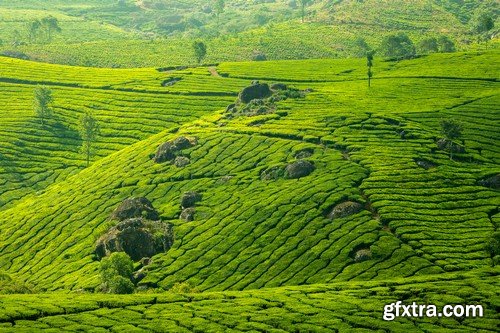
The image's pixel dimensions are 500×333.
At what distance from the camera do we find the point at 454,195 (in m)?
162

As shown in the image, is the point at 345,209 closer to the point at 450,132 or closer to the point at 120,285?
the point at 120,285

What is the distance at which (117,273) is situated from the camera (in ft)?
467

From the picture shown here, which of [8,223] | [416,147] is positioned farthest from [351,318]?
[8,223]

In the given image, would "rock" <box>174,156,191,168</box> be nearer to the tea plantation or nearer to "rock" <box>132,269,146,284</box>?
the tea plantation

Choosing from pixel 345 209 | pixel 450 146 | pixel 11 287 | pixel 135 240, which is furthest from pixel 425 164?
pixel 11 287

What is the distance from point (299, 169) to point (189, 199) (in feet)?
75.7

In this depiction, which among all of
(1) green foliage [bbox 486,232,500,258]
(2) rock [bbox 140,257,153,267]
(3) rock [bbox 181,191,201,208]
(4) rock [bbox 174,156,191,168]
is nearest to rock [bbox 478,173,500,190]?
(1) green foliage [bbox 486,232,500,258]

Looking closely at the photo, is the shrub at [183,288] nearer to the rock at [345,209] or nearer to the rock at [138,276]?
the rock at [138,276]

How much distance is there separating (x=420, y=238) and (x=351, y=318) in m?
37.3

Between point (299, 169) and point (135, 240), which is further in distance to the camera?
point (299, 169)

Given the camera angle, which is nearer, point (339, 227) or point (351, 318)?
point (351, 318)

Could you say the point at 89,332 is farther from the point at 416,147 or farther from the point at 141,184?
the point at 416,147

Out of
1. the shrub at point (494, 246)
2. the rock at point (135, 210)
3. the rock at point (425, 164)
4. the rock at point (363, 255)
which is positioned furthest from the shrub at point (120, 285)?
the rock at point (425, 164)

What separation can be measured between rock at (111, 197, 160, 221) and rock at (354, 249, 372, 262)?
150 feet
